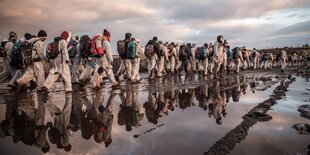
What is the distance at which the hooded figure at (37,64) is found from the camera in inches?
469

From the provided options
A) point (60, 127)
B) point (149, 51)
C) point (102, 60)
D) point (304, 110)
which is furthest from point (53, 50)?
point (304, 110)

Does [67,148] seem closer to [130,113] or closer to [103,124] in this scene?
[103,124]

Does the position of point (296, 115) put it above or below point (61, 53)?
below

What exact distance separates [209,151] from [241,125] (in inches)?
68.5

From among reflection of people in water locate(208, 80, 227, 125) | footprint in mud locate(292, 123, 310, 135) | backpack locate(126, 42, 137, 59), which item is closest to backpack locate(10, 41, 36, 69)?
backpack locate(126, 42, 137, 59)

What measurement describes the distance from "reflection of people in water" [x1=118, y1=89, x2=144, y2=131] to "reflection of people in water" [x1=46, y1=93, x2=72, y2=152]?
42.8 inches

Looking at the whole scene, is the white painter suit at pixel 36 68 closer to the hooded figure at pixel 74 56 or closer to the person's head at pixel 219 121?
the hooded figure at pixel 74 56

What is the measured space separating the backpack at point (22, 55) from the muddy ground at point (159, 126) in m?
3.23

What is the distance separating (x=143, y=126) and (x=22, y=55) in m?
8.04

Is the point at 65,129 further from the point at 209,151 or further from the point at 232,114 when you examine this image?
the point at 232,114

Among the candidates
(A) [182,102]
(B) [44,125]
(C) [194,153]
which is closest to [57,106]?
(B) [44,125]

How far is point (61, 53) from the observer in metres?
11.4

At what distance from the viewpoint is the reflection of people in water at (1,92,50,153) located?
16.6 ft

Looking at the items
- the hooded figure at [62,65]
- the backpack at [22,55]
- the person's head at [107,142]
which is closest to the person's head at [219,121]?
the person's head at [107,142]
